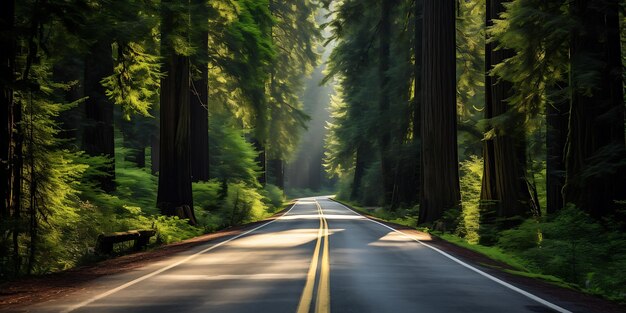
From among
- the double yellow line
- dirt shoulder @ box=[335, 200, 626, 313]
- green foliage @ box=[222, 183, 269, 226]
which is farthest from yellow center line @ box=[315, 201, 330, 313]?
green foliage @ box=[222, 183, 269, 226]

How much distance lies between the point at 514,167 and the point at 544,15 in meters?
6.15

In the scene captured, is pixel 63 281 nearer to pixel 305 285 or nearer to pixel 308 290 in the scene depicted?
pixel 305 285

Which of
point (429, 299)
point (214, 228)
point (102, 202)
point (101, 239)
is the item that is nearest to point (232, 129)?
point (214, 228)

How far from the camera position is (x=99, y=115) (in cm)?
2030

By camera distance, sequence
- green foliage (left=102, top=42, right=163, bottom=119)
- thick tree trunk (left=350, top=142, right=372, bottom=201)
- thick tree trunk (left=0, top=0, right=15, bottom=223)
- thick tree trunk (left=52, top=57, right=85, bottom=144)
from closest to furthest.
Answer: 1. thick tree trunk (left=0, top=0, right=15, bottom=223)
2. green foliage (left=102, top=42, right=163, bottom=119)
3. thick tree trunk (left=52, top=57, right=85, bottom=144)
4. thick tree trunk (left=350, top=142, right=372, bottom=201)

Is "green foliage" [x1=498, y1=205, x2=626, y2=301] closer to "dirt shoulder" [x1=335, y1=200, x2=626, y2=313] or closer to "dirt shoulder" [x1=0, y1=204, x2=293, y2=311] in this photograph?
"dirt shoulder" [x1=335, y1=200, x2=626, y2=313]

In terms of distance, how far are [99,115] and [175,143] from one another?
469 cm

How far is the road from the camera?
874 centimetres

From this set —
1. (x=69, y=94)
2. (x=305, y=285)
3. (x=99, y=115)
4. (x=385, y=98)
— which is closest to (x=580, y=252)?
(x=305, y=285)

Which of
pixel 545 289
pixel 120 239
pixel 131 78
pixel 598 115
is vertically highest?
pixel 131 78

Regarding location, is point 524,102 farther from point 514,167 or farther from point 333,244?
point 333,244

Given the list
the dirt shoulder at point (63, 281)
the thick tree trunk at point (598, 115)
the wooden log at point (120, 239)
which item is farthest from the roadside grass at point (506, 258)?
the wooden log at point (120, 239)

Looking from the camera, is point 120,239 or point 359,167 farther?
point 359,167

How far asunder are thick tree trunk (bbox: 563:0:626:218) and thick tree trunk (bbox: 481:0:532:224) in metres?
3.50
